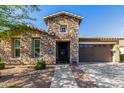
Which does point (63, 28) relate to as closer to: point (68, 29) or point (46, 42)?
point (68, 29)

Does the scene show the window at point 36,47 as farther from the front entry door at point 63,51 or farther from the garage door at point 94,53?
the garage door at point 94,53

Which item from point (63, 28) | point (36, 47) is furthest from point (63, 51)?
point (36, 47)

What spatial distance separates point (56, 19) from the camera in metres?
17.7

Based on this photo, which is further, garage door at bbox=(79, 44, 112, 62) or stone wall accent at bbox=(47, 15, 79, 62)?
garage door at bbox=(79, 44, 112, 62)

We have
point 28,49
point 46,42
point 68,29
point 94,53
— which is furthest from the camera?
point 94,53

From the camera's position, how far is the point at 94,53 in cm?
2106

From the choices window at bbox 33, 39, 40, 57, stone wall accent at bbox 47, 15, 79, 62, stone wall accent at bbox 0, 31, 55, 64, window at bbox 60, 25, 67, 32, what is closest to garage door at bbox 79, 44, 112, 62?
stone wall accent at bbox 47, 15, 79, 62

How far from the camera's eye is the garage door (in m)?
20.9

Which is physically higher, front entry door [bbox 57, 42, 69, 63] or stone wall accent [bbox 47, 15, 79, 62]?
stone wall accent [bbox 47, 15, 79, 62]

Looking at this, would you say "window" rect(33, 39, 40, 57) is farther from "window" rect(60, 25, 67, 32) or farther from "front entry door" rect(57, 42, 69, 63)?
"front entry door" rect(57, 42, 69, 63)

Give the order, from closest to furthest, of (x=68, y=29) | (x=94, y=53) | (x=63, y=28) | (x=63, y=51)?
1. (x=68, y=29)
2. (x=63, y=28)
3. (x=63, y=51)
4. (x=94, y=53)

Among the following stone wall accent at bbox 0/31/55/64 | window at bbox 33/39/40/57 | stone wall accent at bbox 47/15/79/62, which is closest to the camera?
stone wall accent at bbox 0/31/55/64

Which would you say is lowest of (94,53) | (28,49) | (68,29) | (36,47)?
(94,53)

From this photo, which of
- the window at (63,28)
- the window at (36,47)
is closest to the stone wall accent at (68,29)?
the window at (63,28)
